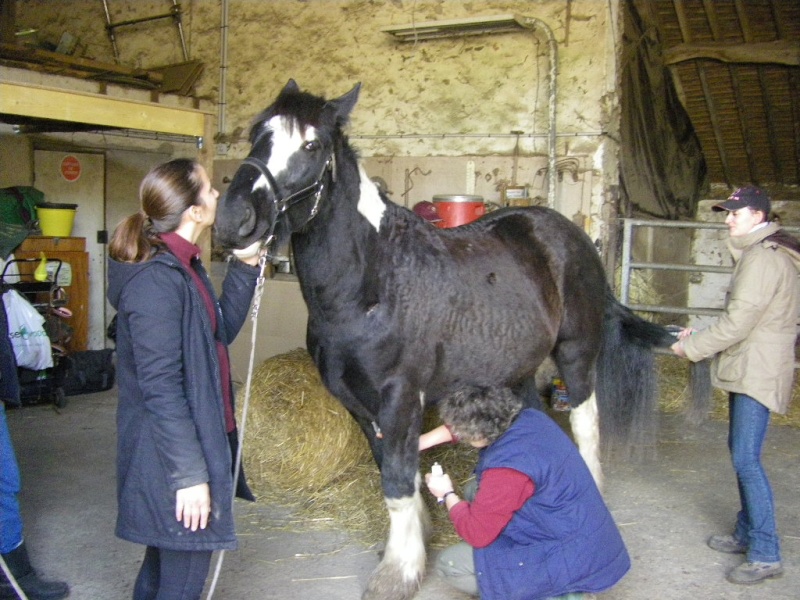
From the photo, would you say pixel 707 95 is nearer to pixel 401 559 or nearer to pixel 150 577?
pixel 401 559

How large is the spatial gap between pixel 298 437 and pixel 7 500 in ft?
4.70

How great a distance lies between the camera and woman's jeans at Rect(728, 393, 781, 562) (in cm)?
277

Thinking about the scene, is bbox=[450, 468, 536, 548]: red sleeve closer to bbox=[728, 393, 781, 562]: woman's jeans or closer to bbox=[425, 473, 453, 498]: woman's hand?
bbox=[425, 473, 453, 498]: woman's hand

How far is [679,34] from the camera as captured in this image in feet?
22.0

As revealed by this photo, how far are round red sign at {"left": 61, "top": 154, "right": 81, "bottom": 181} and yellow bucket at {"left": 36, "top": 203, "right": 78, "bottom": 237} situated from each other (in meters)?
0.61

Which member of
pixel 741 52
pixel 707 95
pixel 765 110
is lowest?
pixel 765 110

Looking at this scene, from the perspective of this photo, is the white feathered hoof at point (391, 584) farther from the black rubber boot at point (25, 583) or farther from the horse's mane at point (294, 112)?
the horse's mane at point (294, 112)

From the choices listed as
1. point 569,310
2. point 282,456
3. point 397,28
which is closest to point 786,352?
point 569,310

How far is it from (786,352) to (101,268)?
6073 millimetres

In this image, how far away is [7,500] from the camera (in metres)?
2.56

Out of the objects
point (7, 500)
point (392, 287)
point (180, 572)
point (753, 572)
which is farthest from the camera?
point (753, 572)

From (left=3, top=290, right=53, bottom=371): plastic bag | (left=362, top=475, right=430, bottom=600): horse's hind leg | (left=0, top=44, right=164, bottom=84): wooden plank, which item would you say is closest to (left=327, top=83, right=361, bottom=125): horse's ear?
(left=362, top=475, right=430, bottom=600): horse's hind leg

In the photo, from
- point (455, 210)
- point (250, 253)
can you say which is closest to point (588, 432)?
point (455, 210)

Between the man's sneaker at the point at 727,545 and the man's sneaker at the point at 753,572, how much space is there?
0.24 metres
